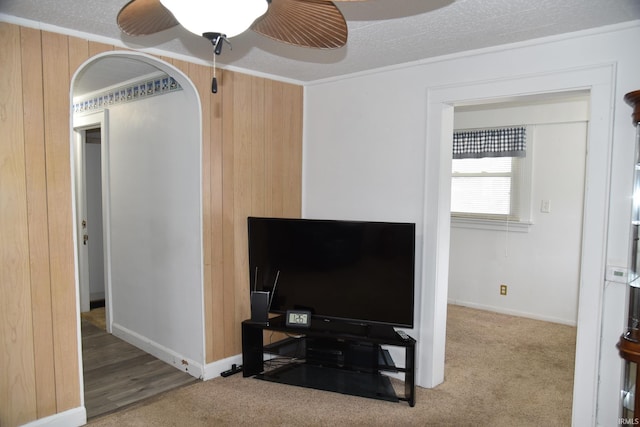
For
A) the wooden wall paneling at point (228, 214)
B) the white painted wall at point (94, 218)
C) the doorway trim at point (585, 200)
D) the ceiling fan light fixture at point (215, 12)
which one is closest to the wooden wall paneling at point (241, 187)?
the wooden wall paneling at point (228, 214)

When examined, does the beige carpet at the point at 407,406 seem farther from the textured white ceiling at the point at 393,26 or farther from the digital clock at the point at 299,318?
the textured white ceiling at the point at 393,26

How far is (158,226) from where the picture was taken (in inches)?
144

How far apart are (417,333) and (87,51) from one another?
2885mm

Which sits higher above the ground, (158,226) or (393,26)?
(393,26)

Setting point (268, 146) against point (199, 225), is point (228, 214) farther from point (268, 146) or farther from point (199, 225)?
point (268, 146)

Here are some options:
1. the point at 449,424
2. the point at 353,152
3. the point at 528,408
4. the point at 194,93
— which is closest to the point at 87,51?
the point at 194,93

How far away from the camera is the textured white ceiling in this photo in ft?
6.99

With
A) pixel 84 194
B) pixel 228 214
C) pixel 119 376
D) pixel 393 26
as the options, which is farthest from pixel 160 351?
pixel 393 26

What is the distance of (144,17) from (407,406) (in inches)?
107

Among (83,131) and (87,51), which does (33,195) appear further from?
(83,131)

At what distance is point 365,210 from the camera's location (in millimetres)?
3502

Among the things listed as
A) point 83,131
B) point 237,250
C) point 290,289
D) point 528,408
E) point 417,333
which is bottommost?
point 528,408

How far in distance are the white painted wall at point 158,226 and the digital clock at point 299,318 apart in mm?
681

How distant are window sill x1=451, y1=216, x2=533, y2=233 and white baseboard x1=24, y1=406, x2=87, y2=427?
431 cm
